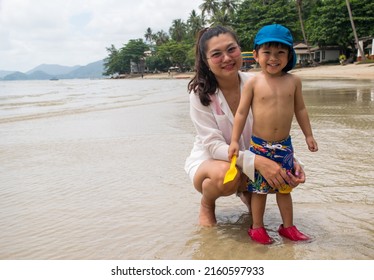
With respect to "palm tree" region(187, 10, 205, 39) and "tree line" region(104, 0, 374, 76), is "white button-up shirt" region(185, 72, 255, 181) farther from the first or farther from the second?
"palm tree" region(187, 10, 205, 39)

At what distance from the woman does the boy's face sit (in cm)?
30

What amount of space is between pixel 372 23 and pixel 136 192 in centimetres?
4120

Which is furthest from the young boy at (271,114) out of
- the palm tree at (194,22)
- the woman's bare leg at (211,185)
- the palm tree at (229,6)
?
the palm tree at (194,22)

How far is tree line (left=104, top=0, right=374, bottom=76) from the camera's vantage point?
3797cm

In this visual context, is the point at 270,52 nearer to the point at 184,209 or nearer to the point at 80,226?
the point at 184,209

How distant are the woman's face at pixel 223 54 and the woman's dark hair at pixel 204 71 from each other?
0.17 feet

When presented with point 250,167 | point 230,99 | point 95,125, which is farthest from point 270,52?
point 95,125

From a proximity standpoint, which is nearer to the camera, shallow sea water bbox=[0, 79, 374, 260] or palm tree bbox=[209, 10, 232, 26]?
shallow sea water bbox=[0, 79, 374, 260]

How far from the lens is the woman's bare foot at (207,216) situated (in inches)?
109

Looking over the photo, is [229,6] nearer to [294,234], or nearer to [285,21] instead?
[285,21]

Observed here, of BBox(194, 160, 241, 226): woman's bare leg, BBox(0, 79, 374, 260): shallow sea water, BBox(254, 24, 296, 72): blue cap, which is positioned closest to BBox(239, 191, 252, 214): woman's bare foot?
BBox(0, 79, 374, 260): shallow sea water

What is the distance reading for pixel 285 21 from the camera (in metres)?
48.4

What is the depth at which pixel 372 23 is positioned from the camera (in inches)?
1508

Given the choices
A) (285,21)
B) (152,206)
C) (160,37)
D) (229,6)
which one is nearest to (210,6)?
(229,6)
